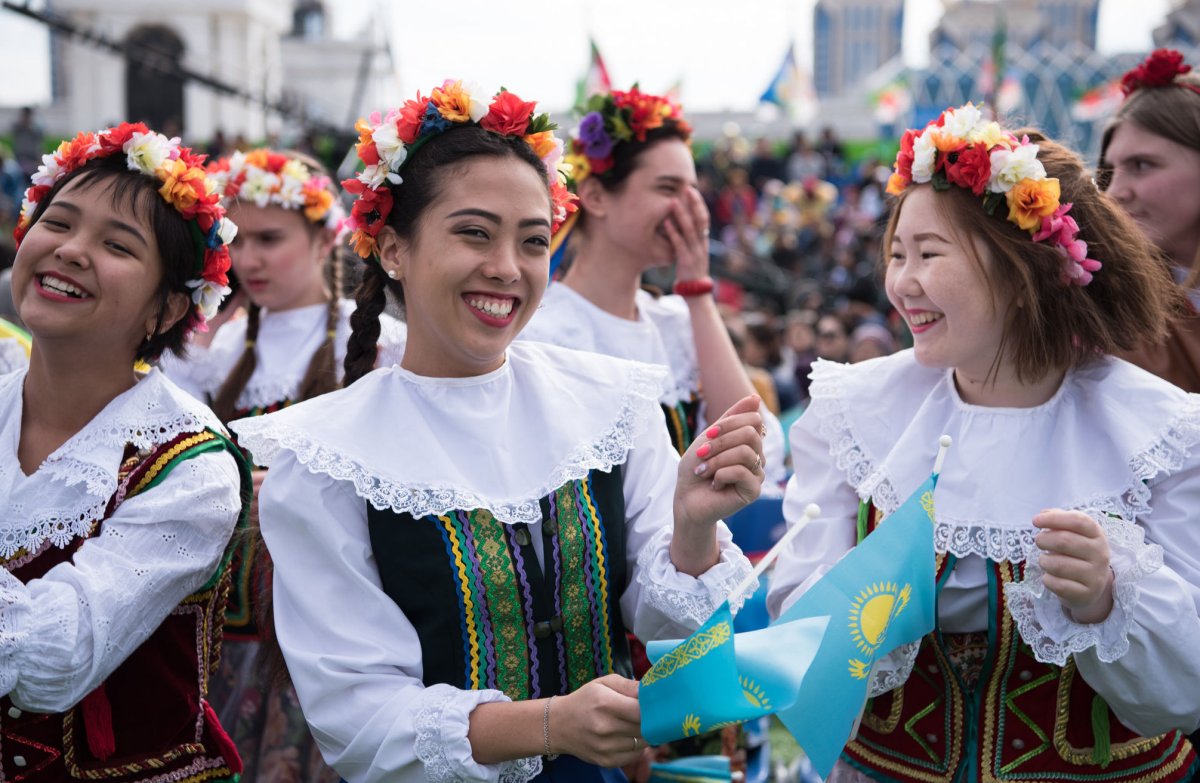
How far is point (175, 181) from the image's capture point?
2334mm

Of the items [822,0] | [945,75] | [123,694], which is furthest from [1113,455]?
[822,0]

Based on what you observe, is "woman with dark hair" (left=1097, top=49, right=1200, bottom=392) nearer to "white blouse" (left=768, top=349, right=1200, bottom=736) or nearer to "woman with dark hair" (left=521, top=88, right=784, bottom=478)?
"white blouse" (left=768, top=349, right=1200, bottom=736)

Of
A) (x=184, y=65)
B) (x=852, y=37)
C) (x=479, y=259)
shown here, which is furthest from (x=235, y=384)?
(x=852, y=37)

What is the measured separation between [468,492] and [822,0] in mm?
106918

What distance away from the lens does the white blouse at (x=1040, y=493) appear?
1.97 m

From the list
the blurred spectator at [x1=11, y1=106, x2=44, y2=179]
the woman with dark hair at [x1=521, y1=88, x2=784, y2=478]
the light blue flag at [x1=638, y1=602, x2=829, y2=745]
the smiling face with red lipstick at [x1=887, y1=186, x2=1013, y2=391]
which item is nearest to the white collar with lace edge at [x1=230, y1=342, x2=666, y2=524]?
the light blue flag at [x1=638, y1=602, x2=829, y2=745]

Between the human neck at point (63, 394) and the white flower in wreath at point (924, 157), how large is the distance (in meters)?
1.63

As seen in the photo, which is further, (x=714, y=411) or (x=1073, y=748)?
(x=714, y=411)

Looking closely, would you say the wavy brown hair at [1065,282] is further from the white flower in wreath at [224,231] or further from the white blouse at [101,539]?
the white blouse at [101,539]

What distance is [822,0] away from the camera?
102 m

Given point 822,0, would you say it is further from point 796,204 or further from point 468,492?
point 468,492

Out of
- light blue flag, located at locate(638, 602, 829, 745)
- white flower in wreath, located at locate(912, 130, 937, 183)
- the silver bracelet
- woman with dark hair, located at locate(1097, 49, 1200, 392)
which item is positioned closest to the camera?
light blue flag, located at locate(638, 602, 829, 745)

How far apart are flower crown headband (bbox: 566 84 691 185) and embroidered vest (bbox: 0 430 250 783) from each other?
1620 millimetres

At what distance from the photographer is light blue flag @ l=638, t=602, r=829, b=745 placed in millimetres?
1700
